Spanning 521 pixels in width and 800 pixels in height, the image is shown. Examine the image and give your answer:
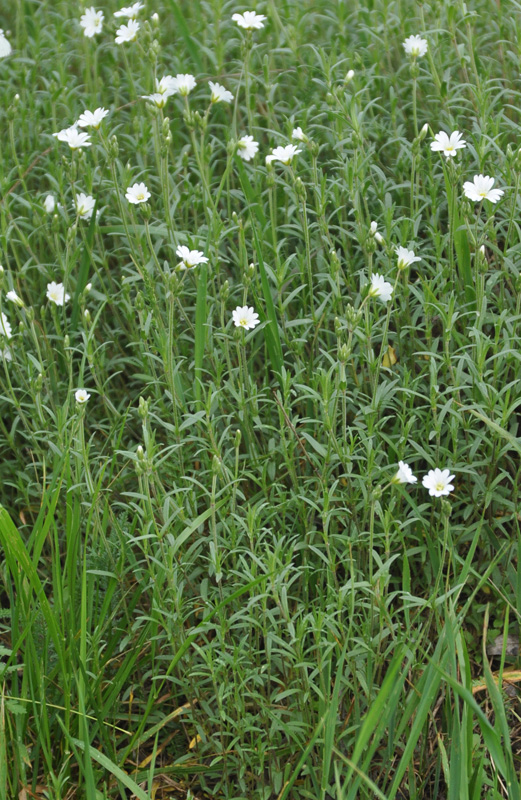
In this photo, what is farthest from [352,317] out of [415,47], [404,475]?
[415,47]

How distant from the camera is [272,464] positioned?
299 cm

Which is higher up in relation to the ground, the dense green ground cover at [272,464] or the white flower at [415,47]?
the white flower at [415,47]

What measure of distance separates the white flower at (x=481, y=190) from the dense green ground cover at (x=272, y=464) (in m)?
0.08

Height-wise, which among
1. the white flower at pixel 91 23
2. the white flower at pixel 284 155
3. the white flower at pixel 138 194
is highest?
the white flower at pixel 91 23

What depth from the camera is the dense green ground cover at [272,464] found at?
2.51m

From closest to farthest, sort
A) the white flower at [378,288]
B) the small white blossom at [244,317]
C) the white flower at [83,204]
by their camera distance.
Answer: the white flower at [378,288] → the small white blossom at [244,317] → the white flower at [83,204]

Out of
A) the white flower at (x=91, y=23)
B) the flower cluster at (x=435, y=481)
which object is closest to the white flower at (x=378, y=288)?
the flower cluster at (x=435, y=481)

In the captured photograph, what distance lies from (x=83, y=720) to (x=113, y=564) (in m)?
0.59

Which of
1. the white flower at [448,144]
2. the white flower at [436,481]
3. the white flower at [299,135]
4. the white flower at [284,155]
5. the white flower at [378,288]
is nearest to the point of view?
the white flower at [436,481]

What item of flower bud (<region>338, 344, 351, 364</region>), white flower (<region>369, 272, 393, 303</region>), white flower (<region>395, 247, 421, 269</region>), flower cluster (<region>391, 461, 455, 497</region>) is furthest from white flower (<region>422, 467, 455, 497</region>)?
white flower (<region>395, 247, 421, 269</region>)

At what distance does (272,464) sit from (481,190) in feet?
3.88

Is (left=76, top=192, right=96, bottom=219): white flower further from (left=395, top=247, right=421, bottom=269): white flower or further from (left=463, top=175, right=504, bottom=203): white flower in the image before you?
(left=463, top=175, right=504, bottom=203): white flower

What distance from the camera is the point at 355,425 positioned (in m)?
2.96

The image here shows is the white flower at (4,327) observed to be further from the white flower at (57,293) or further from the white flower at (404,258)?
the white flower at (404,258)
